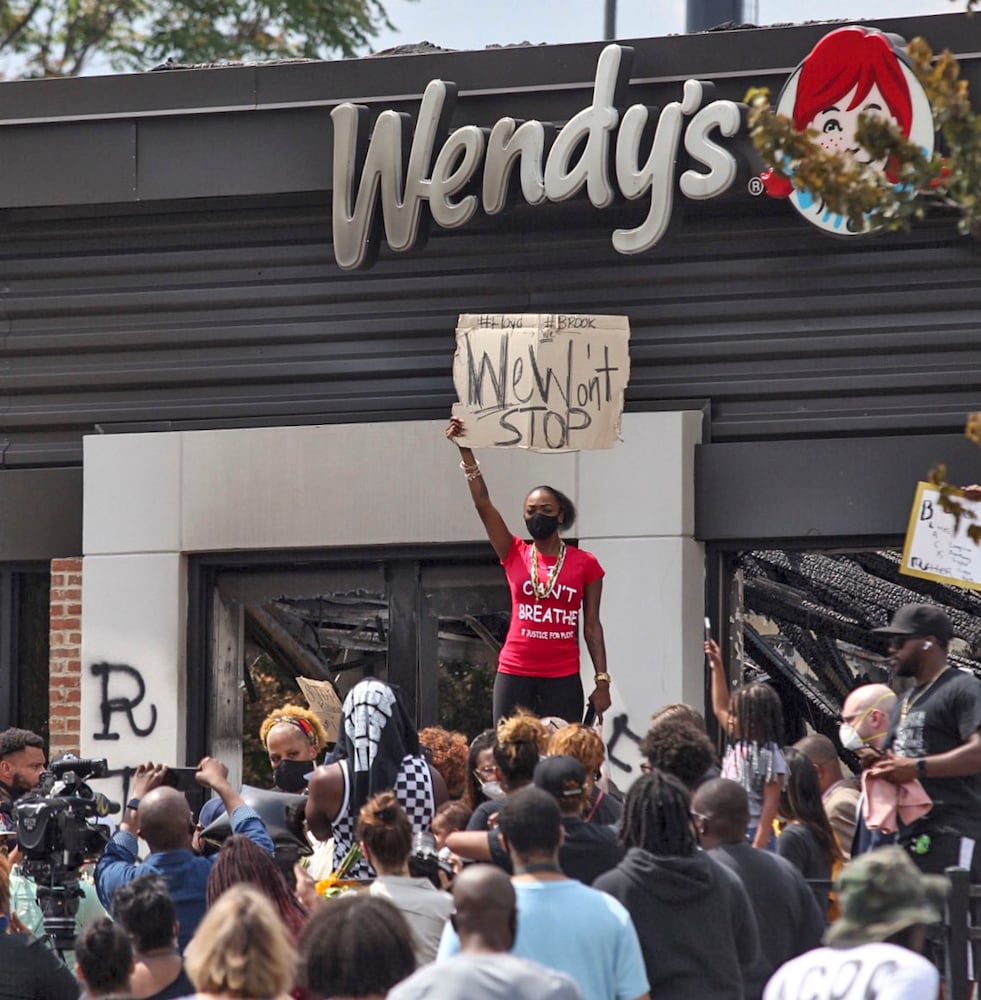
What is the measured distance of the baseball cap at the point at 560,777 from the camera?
6.88 metres

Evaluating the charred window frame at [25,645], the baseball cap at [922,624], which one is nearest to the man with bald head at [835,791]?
the baseball cap at [922,624]

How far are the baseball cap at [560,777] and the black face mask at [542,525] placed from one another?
3.33 m

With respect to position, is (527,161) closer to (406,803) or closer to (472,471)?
(472,471)

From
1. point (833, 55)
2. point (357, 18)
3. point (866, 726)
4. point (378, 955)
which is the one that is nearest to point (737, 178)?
point (833, 55)

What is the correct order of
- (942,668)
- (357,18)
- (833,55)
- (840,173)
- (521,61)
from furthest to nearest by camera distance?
1. (357,18)
2. (521,61)
3. (833,55)
4. (942,668)
5. (840,173)

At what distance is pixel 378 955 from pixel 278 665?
6.99 metres

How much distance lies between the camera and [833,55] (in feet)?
36.4

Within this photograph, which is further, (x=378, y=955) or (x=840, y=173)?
(x=840, y=173)

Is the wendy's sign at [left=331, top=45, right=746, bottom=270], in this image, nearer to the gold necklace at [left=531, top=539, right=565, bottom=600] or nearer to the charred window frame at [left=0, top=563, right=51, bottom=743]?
the gold necklace at [left=531, top=539, right=565, bottom=600]

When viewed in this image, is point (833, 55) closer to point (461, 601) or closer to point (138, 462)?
point (461, 601)

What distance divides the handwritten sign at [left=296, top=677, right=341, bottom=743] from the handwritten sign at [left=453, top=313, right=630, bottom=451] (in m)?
1.70

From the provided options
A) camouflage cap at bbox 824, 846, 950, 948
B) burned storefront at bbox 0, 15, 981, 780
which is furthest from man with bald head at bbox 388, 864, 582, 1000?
burned storefront at bbox 0, 15, 981, 780

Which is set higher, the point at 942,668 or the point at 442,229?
the point at 442,229

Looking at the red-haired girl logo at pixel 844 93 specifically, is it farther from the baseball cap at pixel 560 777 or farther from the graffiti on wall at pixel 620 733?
the baseball cap at pixel 560 777
